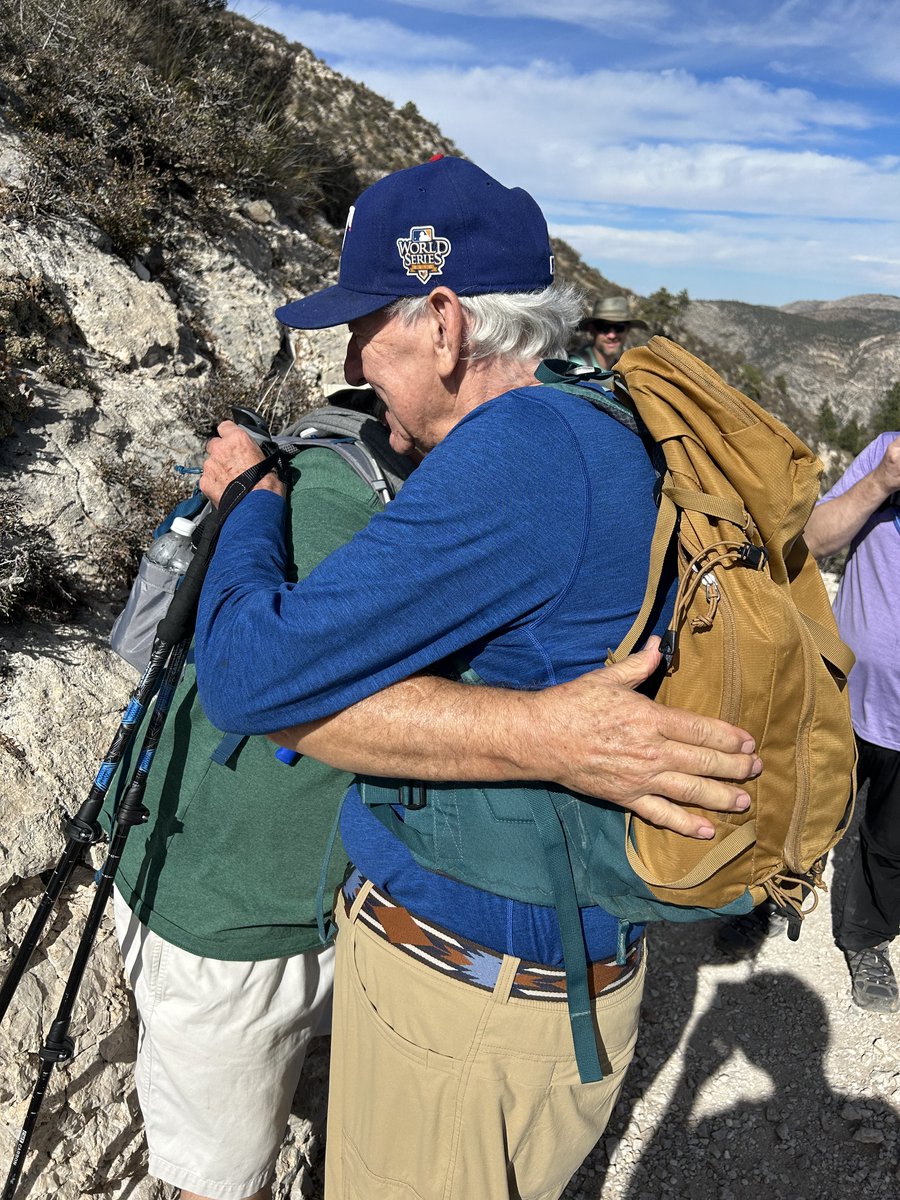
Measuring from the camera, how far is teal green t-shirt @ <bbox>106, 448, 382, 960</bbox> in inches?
66.6

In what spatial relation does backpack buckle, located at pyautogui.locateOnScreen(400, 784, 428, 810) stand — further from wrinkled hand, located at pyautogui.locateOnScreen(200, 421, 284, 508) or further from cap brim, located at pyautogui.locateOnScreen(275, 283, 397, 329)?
cap brim, located at pyautogui.locateOnScreen(275, 283, 397, 329)

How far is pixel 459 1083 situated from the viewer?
1415mm

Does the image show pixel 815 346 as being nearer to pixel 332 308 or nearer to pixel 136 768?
pixel 332 308

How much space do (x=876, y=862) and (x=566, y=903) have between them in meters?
2.77

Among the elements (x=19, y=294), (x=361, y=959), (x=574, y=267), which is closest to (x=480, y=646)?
(x=361, y=959)

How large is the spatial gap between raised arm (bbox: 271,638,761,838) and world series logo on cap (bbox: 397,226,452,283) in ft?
2.35

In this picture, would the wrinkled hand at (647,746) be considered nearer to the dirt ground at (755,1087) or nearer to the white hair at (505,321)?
the white hair at (505,321)

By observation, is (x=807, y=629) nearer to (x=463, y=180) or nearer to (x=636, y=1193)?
(x=463, y=180)

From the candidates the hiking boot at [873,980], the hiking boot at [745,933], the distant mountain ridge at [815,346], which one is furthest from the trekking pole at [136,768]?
the distant mountain ridge at [815,346]

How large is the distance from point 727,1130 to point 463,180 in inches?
137

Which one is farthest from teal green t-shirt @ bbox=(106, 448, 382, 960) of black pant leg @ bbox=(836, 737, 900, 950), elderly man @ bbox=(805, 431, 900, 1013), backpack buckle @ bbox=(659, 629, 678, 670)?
black pant leg @ bbox=(836, 737, 900, 950)

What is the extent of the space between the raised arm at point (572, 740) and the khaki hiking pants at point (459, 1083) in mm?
394

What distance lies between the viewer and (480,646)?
1.28 metres

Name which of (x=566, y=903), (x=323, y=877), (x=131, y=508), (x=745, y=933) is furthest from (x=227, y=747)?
(x=745, y=933)
